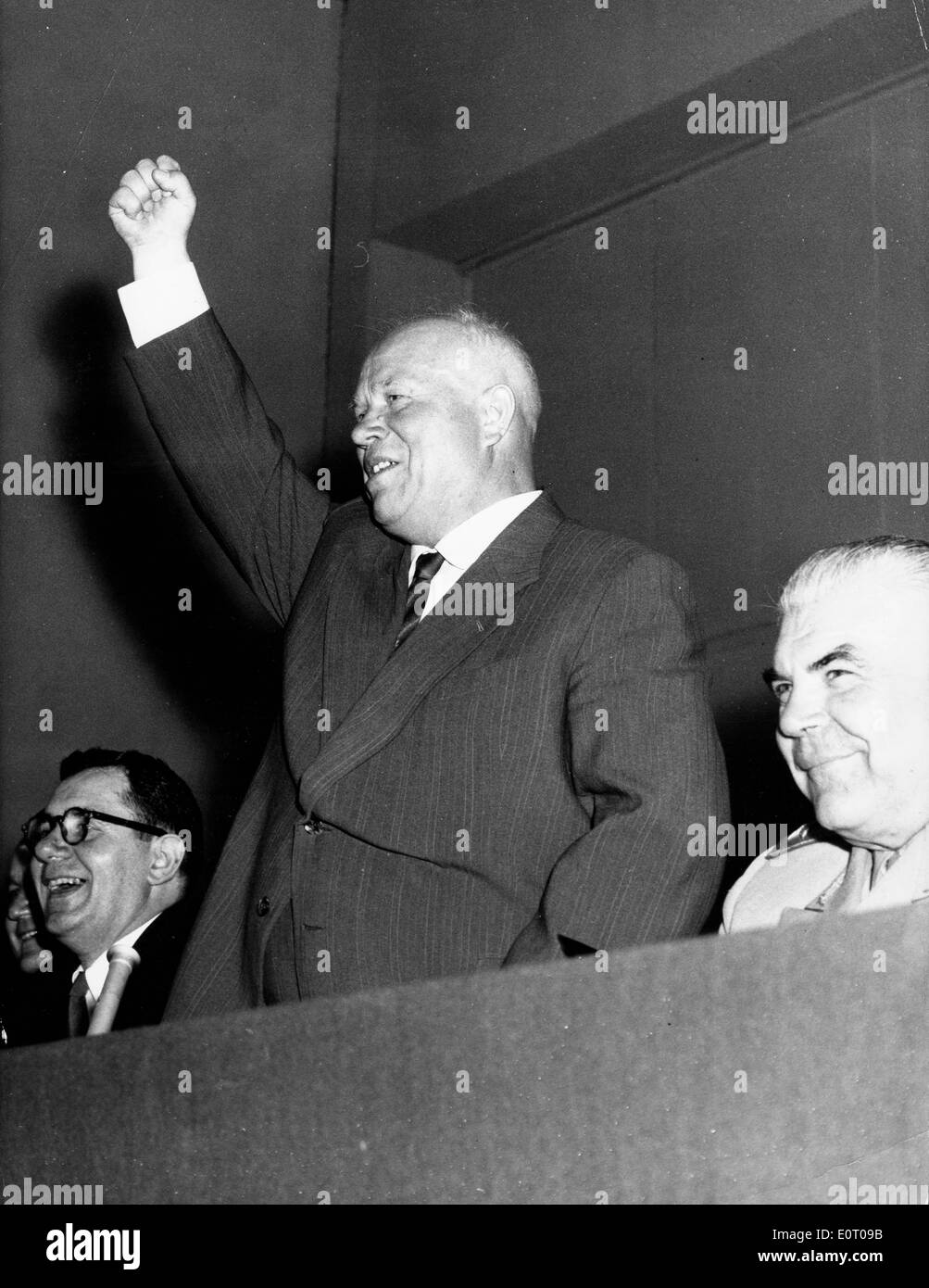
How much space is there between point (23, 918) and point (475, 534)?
149 cm

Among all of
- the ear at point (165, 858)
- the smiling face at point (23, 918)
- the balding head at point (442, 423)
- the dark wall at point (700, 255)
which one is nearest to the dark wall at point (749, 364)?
the dark wall at point (700, 255)

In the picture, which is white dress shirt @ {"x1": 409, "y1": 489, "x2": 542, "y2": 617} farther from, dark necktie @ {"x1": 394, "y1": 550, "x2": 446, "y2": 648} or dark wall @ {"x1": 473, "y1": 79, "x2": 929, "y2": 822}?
dark wall @ {"x1": 473, "y1": 79, "x2": 929, "y2": 822}

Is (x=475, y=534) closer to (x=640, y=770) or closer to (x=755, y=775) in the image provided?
(x=640, y=770)

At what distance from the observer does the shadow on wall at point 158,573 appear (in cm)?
446

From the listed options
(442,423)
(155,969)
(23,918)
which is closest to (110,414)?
(23,918)

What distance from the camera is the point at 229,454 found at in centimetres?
204

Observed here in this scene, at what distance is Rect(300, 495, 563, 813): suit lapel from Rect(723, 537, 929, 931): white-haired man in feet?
0.98

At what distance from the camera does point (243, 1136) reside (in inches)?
40.9

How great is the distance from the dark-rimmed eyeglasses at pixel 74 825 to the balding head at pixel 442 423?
3.26ft

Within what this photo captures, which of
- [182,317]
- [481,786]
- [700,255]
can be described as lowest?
[481,786]

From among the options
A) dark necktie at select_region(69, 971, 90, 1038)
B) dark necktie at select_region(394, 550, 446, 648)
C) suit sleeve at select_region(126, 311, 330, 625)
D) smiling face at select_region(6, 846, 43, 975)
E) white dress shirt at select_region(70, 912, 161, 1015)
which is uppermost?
suit sleeve at select_region(126, 311, 330, 625)

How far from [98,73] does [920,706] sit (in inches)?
145

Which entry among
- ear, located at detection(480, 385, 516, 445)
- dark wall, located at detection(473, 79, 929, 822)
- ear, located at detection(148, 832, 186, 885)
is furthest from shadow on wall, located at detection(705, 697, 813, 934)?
ear, located at detection(480, 385, 516, 445)

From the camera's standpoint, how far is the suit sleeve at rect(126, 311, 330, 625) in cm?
204
